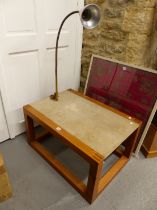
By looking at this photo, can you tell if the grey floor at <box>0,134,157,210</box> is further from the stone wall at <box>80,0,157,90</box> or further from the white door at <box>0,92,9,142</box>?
the stone wall at <box>80,0,157,90</box>

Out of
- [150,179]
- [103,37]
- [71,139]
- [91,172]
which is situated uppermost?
[103,37]

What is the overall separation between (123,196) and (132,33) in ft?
4.69

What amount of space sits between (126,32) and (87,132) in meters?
1.05

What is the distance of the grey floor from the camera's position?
3.97 ft

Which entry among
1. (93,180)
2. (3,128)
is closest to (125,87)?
(93,180)

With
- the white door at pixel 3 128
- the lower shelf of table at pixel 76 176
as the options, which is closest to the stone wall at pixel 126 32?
the lower shelf of table at pixel 76 176

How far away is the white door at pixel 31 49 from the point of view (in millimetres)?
1366

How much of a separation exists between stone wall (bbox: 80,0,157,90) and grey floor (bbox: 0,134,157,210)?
3.47 ft

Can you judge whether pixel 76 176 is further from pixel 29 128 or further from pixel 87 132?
pixel 29 128

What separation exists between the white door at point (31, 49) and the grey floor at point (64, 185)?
1.45ft

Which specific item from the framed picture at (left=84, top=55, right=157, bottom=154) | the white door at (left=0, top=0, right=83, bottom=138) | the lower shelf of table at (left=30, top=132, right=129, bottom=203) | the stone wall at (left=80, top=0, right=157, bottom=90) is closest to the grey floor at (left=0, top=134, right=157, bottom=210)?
the lower shelf of table at (left=30, top=132, right=129, bottom=203)

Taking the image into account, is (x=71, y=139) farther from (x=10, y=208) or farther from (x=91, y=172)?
(x=10, y=208)

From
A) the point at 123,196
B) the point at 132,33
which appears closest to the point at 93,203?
the point at 123,196

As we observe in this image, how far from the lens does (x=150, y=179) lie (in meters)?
1.44
